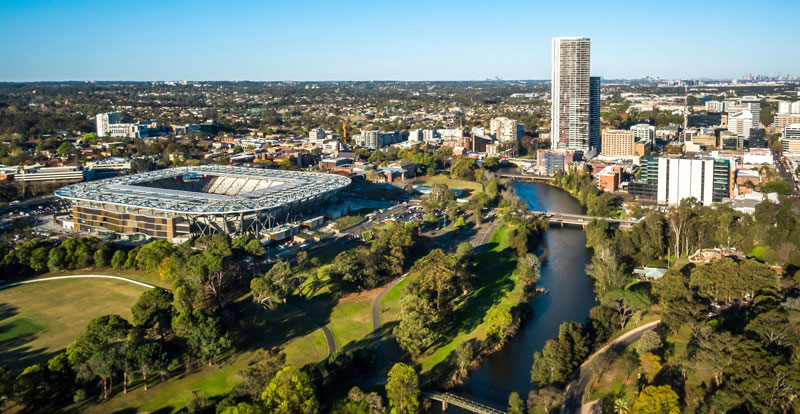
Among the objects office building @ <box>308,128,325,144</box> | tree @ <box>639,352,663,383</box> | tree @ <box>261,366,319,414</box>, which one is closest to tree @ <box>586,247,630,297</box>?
tree @ <box>639,352,663,383</box>

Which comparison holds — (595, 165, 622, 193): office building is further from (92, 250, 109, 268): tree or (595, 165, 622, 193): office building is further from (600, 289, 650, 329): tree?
(92, 250, 109, 268): tree

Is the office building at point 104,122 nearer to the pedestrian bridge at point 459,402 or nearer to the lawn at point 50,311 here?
the lawn at point 50,311

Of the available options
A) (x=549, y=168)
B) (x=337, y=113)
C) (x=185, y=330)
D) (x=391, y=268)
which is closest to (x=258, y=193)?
(x=391, y=268)

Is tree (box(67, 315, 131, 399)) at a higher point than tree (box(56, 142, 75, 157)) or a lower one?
lower

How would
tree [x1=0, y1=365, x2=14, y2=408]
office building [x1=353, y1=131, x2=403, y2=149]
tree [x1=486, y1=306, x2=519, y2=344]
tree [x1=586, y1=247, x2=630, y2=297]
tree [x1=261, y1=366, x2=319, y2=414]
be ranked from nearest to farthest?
tree [x1=261, y1=366, x2=319, y2=414]
tree [x1=0, y1=365, x2=14, y2=408]
tree [x1=486, y1=306, x2=519, y2=344]
tree [x1=586, y1=247, x2=630, y2=297]
office building [x1=353, y1=131, x2=403, y2=149]

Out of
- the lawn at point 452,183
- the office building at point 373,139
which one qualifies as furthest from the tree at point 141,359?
the office building at point 373,139

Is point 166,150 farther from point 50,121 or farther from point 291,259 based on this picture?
point 291,259
